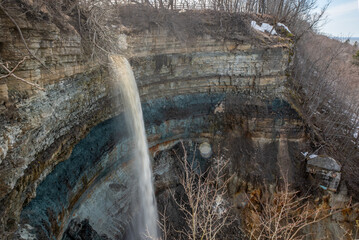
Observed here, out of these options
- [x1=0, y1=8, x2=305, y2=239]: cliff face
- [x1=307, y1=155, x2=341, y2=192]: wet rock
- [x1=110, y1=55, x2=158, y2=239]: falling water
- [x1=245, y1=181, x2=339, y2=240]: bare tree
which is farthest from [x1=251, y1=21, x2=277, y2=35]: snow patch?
[x1=245, y1=181, x2=339, y2=240]: bare tree

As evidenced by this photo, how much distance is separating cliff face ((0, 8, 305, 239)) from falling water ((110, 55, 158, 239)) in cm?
48

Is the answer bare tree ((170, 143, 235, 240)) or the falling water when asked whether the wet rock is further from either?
the falling water

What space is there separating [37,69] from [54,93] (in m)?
0.90

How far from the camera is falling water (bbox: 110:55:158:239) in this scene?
33.0 feet

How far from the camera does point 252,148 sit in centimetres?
1413

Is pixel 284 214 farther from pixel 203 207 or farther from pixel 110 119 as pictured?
pixel 110 119

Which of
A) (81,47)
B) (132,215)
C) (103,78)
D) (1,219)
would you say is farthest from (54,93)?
(132,215)

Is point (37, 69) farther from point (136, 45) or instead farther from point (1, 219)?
point (136, 45)

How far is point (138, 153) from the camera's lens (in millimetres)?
11445

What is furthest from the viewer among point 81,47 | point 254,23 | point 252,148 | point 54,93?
point 254,23

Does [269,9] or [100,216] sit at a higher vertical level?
[269,9]

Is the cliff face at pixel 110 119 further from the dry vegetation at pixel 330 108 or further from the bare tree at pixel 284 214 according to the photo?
the bare tree at pixel 284 214

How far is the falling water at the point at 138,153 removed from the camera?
33.0 ft

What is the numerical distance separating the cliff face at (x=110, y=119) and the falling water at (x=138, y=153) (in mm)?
479
